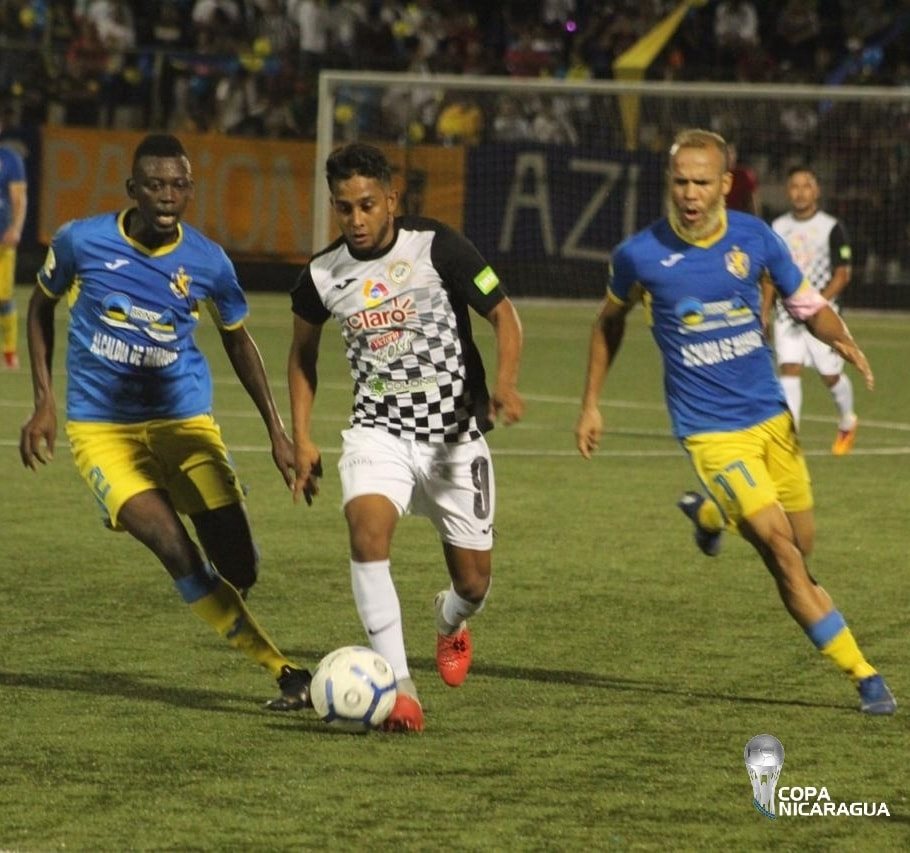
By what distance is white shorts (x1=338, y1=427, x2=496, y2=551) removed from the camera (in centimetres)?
720

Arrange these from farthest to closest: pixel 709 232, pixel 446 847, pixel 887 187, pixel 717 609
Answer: pixel 887 187 < pixel 717 609 < pixel 709 232 < pixel 446 847

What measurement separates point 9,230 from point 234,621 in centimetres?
1293

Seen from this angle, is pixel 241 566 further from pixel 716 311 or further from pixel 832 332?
pixel 832 332

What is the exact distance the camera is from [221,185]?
2797 centimetres

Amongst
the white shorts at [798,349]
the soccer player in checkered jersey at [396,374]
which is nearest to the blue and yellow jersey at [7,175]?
the white shorts at [798,349]

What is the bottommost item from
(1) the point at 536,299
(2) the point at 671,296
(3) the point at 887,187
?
(1) the point at 536,299

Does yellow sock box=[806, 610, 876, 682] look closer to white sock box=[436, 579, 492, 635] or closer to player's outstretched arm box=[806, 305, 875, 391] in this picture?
player's outstretched arm box=[806, 305, 875, 391]

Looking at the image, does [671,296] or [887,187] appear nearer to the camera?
[671,296]

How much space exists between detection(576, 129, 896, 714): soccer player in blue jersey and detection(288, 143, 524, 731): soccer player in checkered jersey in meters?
0.53

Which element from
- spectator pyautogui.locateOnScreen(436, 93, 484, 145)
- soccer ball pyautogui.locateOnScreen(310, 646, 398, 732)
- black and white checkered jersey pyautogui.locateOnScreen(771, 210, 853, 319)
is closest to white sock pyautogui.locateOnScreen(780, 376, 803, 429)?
black and white checkered jersey pyautogui.locateOnScreen(771, 210, 853, 319)

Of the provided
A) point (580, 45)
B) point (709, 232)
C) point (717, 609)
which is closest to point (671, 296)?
point (709, 232)

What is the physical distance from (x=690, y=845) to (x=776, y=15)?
89.0 ft

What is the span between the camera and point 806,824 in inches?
229

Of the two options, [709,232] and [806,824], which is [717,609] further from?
[806,824]
